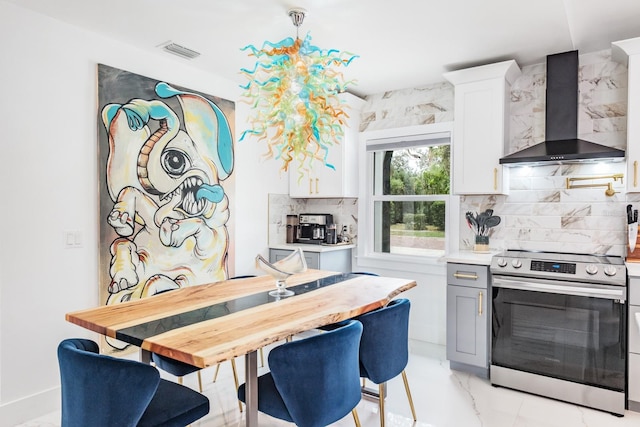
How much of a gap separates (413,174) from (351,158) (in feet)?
2.18

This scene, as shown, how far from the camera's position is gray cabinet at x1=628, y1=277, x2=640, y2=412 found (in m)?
2.56

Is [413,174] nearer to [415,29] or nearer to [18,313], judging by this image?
[415,29]

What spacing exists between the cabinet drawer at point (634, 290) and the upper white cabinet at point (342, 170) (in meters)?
2.46

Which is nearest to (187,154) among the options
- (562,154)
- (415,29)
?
(415,29)

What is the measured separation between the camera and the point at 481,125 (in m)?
3.38

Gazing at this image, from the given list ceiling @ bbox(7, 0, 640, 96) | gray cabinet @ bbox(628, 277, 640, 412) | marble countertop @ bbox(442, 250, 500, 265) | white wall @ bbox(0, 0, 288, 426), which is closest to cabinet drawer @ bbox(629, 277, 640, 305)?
Result: gray cabinet @ bbox(628, 277, 640, 412)

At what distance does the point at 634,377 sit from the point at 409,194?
2295 millimetres

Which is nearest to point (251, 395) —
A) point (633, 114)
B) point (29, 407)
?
point (29, 407)

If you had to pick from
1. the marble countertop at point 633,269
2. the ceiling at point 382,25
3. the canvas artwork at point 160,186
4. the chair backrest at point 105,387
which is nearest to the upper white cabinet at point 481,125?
the ceiling at point 382,25

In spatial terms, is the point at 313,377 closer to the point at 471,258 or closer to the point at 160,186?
the point at 471,258

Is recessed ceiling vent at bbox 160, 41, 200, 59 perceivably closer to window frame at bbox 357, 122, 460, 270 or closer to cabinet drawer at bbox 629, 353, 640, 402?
window frame at bbox 357, 122, 460, 270

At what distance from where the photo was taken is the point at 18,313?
248 centimetres

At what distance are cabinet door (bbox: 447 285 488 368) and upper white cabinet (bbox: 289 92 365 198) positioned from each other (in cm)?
155

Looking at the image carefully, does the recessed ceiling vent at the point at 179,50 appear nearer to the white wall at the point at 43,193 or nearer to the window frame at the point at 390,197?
the white wall at the point at 43,193
